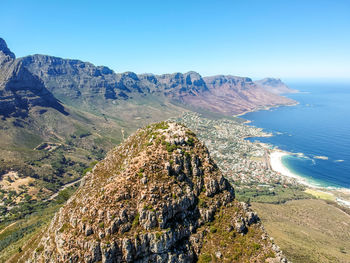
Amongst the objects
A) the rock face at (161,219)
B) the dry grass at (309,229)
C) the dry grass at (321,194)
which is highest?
the rock face at (161,219)

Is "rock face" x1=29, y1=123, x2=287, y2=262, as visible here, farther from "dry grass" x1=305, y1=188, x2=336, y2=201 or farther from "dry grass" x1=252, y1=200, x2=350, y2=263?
"dry grass" x1=305, y1=188, x2=336, y2=201

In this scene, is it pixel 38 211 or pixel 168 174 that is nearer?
pixel 168 174

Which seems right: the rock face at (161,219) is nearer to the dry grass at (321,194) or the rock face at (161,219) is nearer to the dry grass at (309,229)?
the dry grass at (309,229)

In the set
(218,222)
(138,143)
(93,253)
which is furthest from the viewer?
(138,143)

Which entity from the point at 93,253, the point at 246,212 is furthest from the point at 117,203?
the point at 246,212

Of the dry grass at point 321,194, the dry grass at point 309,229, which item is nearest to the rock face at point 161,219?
the dry grass at point 309,229

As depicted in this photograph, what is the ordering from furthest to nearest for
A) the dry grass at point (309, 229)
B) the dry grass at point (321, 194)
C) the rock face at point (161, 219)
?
the dry grass at point (321, 194) < the dry grass at point (309, 229) < the rock face at point (161, 219)

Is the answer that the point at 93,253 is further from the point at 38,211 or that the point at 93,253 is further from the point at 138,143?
the point at 38,211
